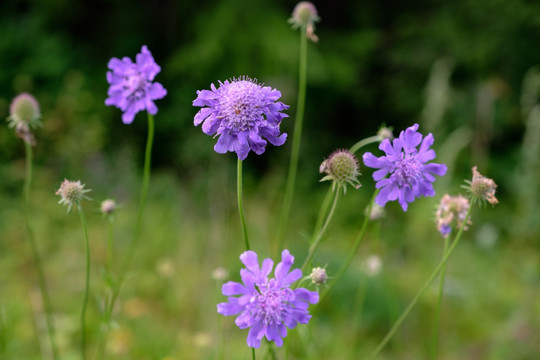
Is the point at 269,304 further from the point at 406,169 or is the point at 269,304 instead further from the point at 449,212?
the point at 449,212

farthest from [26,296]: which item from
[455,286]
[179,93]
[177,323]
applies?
[179,93]

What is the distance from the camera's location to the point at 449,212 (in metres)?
1.56

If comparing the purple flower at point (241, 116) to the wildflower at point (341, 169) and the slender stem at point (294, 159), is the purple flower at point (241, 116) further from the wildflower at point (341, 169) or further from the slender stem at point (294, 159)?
the slender stem at point (294, 159)

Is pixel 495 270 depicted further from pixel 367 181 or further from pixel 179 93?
pixel 179 93

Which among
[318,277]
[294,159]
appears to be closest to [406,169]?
[318,277]

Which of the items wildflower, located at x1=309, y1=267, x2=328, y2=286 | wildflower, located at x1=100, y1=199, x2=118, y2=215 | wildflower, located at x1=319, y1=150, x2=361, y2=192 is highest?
wildflower, located at x1=100, y1=199, x2=118, y2=215


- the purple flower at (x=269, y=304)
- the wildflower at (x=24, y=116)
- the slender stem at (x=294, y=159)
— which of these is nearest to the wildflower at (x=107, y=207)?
the wildflower at (x=24, y=116)

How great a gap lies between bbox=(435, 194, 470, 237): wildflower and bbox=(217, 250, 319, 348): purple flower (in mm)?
583

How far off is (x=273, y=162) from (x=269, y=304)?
4.88 m

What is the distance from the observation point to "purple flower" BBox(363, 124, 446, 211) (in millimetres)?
1282

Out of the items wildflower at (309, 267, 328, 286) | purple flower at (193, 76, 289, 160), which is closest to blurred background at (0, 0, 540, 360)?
wildflower at (309, 267, 328, 286)

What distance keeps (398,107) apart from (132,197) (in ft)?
11.1

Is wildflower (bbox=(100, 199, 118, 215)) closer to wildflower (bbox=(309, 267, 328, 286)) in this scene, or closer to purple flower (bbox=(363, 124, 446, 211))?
wildflower (bbox=(309, 267, 328, 286))

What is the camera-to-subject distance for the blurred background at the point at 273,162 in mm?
3346
